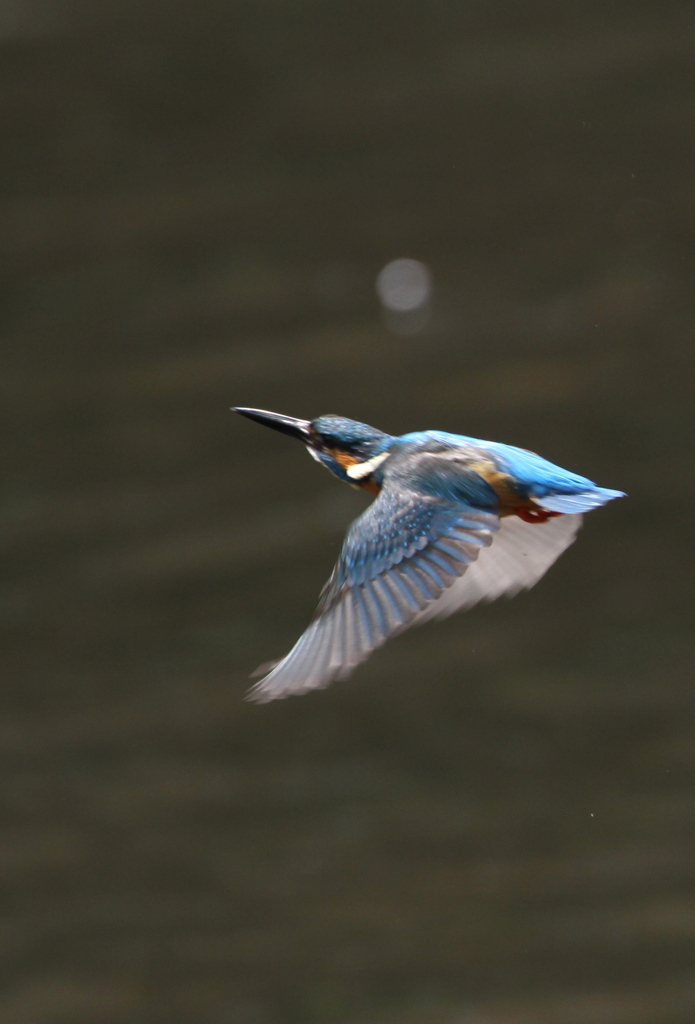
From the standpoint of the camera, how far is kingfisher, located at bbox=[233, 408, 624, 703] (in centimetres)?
95

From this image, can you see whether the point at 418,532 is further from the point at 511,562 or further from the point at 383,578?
the point at 511,562

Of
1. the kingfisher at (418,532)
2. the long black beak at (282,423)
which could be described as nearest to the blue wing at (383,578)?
the kingfisher at (418,532)

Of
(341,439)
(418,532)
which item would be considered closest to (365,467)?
(341,439)

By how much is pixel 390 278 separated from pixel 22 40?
643 mm

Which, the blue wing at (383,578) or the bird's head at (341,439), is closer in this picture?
the blue wing at (383,578)

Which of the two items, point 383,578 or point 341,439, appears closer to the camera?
point 383,578

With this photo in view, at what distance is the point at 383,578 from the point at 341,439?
0.22 m

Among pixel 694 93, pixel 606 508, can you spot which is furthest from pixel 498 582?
pixel 694 93

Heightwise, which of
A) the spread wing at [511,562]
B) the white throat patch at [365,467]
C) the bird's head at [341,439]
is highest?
the bird's head at [341,439]

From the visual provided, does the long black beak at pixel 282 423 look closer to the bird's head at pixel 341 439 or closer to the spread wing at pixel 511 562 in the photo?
the bird's head at pixel 341 439

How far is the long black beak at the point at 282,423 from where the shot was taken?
1178 millimetres

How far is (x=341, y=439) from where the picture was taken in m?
1.18

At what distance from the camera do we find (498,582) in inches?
49.1

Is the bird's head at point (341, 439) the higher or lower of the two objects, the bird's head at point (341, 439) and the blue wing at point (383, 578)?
the higher
